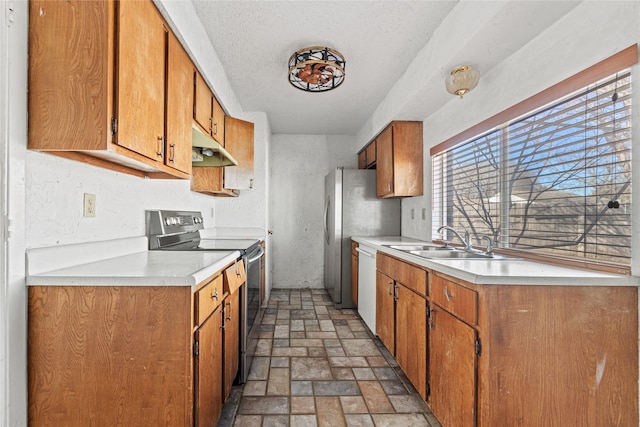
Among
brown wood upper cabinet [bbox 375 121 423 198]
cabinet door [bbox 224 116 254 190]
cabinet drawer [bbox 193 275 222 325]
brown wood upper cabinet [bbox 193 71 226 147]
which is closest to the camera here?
cabinet drawer [bbox 193 275 222 325]

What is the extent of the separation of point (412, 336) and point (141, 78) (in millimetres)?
1958

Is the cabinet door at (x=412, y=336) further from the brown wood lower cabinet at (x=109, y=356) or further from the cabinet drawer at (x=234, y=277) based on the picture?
the brown wood lower cabinet at (x=109, y=356)

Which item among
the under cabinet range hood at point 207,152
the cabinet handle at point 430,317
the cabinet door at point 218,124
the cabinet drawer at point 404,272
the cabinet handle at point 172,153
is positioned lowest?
the cabinet handle at point 430,317

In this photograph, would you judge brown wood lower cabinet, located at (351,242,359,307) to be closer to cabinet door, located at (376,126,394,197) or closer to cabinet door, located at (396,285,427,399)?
cabinet door, located at (376,126,394,197)

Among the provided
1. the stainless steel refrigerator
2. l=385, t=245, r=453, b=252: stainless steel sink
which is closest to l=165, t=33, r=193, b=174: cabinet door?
l=385, t=245, r=453, b=252: stainless steel sink

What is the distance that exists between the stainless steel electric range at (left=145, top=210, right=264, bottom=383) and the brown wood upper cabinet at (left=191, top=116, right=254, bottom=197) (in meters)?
0.33

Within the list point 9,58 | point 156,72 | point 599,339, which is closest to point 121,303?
point 9,58

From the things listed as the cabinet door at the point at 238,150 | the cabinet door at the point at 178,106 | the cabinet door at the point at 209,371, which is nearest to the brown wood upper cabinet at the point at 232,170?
the cabinet door at the point at 238,150

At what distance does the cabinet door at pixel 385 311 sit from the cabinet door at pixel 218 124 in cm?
178

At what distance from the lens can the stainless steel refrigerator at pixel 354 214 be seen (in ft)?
12.4

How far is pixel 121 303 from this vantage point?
3.60 feet

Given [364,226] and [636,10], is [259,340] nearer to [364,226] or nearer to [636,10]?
[364,226]

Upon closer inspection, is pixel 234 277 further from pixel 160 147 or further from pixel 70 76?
pixel 70 76

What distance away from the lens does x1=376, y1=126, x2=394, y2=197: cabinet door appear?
327 centimetres
